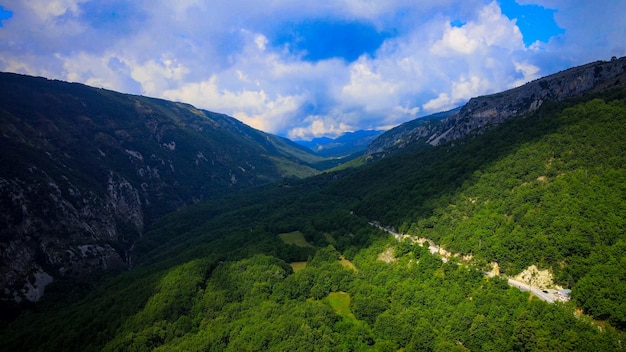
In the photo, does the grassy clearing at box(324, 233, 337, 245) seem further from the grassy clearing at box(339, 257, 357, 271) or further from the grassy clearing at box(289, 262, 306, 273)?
the grassy clearing at box(289, 262, 306, 273)

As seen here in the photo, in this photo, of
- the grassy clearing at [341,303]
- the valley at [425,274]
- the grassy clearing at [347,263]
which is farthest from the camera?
the grassy clearing at [347,263]

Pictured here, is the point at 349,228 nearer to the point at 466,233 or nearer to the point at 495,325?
the point at 466,233

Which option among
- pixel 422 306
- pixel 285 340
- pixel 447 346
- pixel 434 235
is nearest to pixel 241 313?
pixel 285 340

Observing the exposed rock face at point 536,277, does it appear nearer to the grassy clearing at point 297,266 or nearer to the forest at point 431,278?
the forest at point 431,278

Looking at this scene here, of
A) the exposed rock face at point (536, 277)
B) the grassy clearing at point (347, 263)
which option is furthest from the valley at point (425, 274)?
the grassy clearing at point (347, 263)

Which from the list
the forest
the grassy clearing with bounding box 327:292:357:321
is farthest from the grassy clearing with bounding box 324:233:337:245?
the grassy clearing with bounding box 327:292:357:321

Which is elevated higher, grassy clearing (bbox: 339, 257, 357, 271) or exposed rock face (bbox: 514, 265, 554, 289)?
exposed rock face (bbox: 514, 265, 554, 289)

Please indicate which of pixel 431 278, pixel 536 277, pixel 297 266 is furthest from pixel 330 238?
pixel 536 277
